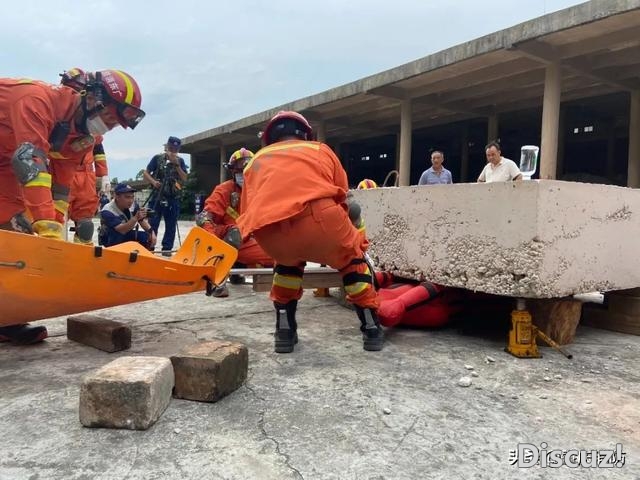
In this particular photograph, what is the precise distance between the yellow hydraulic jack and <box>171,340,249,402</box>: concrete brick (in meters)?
1.79

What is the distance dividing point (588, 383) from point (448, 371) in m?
0.72

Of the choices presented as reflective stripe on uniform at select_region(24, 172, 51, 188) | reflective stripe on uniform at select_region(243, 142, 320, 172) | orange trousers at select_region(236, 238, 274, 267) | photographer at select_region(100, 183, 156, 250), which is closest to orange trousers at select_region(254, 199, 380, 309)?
reflective stripe on uniform at select_region(243, 142, 320, 172)

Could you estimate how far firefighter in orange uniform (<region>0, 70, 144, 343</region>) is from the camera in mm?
2688

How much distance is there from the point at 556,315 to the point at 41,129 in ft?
11.2

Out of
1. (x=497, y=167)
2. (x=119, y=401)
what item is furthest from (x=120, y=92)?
(x=497, y=167)

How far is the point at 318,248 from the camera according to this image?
286 centimetres

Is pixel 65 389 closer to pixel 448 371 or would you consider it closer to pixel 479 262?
pixel 448 371

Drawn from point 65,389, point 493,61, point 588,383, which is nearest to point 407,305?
point 588,383

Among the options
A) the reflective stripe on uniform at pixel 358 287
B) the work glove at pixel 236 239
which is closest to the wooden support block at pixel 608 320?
the reflective stripe on uniform at pixel 358 287

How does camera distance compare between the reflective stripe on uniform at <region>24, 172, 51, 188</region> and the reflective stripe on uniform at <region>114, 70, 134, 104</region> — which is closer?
the reflective stripe on uniform at <region>24, 172, 51, 188</region>

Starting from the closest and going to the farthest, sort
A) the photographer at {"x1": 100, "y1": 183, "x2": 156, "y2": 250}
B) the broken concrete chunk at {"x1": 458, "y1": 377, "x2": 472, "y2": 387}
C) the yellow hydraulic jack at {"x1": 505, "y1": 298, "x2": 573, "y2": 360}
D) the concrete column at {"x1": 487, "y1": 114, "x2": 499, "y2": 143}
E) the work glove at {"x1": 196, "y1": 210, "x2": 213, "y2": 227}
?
the broken concrete chunk at {"x1": 458, "y1": 377, "x2": 472, "y2": 387}, the yellow hydraulic jack at {"x1": 505, "y1": 298, "x2": 573, "y2": 360}, the photographer at {"x1": 100, "y1": 183, "x2": 156, "y2": 250}, the work glove at {"x1": 196, "y1": 210, "x2": 213, "y2": 227}, the concrete column at {"x1": 487, "y1": 114, "x2": 499, "y2": 143}

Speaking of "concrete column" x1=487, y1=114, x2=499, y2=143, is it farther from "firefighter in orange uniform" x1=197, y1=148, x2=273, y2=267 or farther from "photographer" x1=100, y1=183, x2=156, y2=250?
"photographer" x1=100, y1=183, x2=156, y2=250

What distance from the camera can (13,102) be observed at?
282cm

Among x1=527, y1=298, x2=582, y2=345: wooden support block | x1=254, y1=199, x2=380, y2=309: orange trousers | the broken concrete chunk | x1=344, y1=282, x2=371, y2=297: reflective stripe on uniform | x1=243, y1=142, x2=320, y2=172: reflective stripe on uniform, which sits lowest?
the broken concrete chunk
